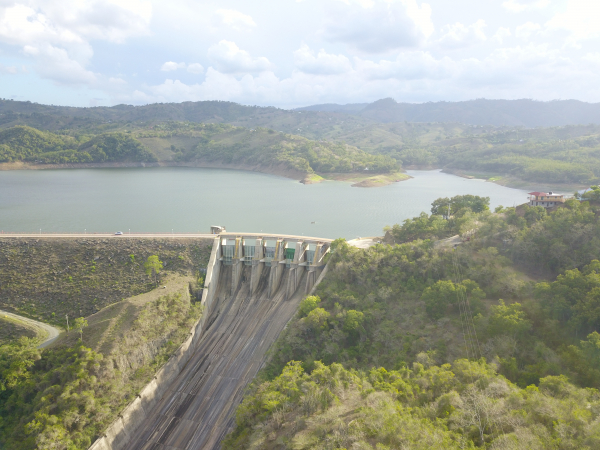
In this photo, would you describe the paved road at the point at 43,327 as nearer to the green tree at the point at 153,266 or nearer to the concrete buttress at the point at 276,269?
the green tree at the point at 153,266

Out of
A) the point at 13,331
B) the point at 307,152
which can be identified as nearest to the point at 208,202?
the point at 13,331

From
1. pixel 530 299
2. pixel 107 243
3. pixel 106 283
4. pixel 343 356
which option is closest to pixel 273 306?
pixel 343 356

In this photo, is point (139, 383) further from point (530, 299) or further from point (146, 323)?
point (530, 299)

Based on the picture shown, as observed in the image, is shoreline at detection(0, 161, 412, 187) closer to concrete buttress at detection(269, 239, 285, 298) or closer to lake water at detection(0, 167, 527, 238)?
lake water at detection(0, 167, 527, 238)

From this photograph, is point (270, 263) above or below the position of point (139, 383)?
above

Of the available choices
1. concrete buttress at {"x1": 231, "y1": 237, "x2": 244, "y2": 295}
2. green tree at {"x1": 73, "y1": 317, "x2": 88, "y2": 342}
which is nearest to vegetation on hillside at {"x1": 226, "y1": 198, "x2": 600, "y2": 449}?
concrete buttress at {"x1": 231, "y1": 237, "x2": 244, "y2": 295}
